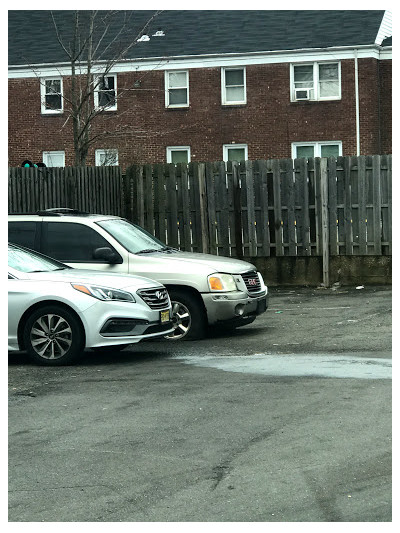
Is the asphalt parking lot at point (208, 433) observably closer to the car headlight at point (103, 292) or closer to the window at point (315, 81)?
the car headlight at point (103, 292)

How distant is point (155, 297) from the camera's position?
12.1 m

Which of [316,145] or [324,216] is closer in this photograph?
[324,216]

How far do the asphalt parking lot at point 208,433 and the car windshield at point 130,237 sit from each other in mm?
1559

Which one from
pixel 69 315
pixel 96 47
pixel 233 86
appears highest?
pixel 233 86

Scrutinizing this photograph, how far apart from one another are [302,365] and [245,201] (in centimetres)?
940

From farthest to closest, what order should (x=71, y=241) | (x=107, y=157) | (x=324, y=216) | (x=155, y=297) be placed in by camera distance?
(x=107, y=157), (x=324, y=216), (x=71, y=241), (x=155, y=297)

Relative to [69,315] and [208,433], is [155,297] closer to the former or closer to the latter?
[69,315]

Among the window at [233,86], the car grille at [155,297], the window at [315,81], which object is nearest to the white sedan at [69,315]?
the car grille at [155,297]

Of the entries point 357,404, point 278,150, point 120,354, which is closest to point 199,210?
point 120,354

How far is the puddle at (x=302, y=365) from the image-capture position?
10.2m

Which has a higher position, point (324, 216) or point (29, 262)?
point (324, 216)

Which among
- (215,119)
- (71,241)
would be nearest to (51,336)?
(71,241)

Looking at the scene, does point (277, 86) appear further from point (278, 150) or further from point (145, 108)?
point (145, 108)
